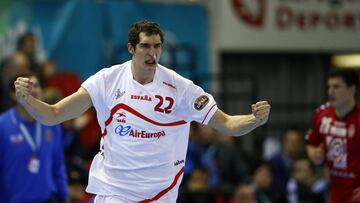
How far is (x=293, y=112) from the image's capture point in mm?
19797

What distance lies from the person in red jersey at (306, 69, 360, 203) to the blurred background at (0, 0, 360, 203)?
3.28m

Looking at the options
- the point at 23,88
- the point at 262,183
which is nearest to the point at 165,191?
the point at 23,88

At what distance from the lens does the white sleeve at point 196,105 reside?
8633 mm

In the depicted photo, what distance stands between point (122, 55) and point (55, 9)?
4.52 ft

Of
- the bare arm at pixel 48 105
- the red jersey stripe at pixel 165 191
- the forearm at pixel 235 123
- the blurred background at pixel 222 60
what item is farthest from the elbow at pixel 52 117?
the blurred background at pixel 222 60

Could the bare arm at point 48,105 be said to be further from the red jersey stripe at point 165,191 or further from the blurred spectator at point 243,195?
the blurred spectator at point 243,195

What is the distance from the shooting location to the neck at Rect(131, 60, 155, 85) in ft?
28.1

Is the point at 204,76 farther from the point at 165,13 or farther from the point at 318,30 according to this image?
the point at 318,30

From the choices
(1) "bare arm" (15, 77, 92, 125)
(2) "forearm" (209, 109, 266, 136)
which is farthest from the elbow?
(2) "forearm" (209, 109, 266, 136)

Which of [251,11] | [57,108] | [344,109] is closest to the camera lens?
[57,108]

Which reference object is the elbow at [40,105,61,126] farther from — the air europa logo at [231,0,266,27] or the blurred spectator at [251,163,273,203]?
the air europa logo at [231,0,266,27]

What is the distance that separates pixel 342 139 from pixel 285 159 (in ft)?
17.8

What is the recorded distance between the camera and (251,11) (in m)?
18.9

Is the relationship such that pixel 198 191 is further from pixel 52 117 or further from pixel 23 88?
pixel 23 88
